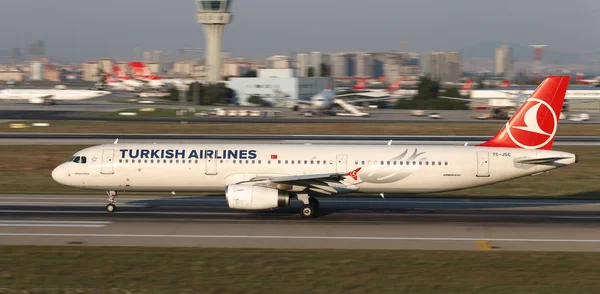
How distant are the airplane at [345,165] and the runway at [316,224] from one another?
4.55 ft

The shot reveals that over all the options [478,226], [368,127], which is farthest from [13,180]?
[368,127]

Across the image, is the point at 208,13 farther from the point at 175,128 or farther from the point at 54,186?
the point at 54,186

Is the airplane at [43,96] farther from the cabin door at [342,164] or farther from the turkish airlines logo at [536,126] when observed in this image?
the turkish airlines logo at [536,126]

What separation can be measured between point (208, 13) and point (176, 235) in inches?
6577

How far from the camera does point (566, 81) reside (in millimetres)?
32469

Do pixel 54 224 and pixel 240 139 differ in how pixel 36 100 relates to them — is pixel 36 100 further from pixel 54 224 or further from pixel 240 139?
pixel 54 224

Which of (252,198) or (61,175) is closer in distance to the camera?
(252,198)

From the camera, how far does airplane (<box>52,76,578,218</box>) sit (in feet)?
105

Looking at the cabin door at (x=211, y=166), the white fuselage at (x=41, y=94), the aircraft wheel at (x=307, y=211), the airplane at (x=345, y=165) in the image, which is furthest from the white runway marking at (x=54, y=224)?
the white fuselage at (x=41, y=94)

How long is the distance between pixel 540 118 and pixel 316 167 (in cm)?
1050

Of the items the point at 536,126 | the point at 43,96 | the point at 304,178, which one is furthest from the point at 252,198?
the point at 43,96

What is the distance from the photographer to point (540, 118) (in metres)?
32.4

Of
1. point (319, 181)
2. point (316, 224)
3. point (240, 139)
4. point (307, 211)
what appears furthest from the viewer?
point (240, 139)

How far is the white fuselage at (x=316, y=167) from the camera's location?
3203 cm
